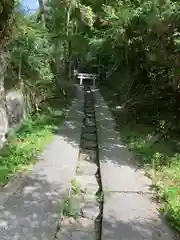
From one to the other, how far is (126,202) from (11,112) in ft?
14.3

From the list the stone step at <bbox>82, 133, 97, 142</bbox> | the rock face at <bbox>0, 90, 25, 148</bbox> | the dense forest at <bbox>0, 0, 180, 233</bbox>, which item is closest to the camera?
the dense forest at <bbox>0, 0, 180, 233</bbox>

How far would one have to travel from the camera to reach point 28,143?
7281mm

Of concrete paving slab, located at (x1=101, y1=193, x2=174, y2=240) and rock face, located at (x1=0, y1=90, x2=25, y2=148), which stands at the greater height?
rock face, located at (x1=0, y1=90, x2=25, y2=148)

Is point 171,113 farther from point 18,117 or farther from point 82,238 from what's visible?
point 82,238

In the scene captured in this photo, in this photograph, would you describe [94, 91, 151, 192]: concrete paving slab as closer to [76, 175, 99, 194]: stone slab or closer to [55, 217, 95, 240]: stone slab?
[76, 175, 99, 194]: stone slab

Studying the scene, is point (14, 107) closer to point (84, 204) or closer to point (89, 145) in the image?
point (89, 145)

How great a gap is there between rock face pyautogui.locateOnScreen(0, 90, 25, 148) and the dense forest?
31 centimetres

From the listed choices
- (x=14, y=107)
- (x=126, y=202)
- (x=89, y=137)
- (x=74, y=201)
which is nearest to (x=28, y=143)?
(x=14, y=107)

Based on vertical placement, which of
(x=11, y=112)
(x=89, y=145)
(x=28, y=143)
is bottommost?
(x=89, y=145)

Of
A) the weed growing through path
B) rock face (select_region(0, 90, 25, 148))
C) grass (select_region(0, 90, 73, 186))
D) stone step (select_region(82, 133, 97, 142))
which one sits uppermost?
rock face (select_region(0, 90, 25, 148))

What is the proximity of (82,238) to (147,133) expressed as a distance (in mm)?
5206

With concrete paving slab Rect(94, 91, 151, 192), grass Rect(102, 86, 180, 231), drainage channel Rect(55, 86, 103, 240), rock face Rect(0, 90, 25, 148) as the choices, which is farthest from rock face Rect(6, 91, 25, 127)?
grass Rect(102, 86, 180, 231)

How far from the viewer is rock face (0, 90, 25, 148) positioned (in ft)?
23.2

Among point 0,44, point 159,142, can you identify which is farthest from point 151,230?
point 0,44
